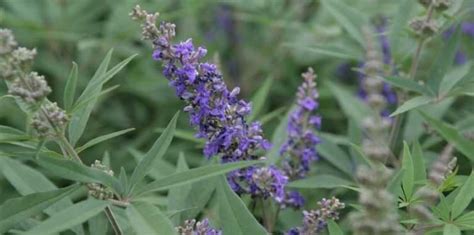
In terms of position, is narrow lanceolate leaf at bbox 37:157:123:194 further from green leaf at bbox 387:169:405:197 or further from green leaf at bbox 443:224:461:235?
green leaf at bbox 443:224:461:235

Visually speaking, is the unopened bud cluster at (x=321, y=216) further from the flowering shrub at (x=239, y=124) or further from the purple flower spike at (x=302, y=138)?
the purple flower spike at (x=302, y=138)

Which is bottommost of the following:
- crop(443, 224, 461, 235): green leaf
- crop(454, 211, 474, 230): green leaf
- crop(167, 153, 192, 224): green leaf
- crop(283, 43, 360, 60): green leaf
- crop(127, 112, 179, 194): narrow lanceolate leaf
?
crop(443, 224, 461, 235): green leaf

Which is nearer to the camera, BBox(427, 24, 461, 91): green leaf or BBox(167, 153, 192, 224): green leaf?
BBox(167, 153, 192, 224): green leaf

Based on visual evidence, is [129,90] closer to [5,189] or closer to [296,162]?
[5,189]

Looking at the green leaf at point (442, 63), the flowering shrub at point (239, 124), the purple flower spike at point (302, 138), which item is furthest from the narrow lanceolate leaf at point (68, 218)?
the green leaf at point (442, 63)

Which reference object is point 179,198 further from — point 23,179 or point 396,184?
point 396,184

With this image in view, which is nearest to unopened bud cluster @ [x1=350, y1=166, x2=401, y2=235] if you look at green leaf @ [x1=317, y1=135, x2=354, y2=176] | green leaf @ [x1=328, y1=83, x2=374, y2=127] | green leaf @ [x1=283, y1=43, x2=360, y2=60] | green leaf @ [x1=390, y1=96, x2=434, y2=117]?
green leaf @ [x1=390, y1=96, x2=434, y2=117]
